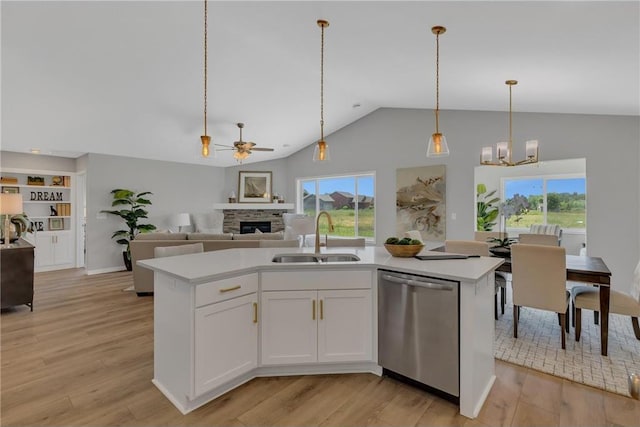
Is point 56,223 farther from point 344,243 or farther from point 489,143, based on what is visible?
point 489,143

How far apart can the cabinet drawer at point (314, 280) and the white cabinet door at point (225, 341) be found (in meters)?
0.17

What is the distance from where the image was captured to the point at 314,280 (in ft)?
7.70

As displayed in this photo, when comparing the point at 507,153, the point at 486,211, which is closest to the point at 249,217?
the point at 486,211

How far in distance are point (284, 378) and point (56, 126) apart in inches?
208

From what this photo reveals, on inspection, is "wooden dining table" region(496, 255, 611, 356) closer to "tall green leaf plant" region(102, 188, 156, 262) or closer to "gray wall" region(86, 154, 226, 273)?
"tall green leaf plant" region(102, 188, 156, 262)

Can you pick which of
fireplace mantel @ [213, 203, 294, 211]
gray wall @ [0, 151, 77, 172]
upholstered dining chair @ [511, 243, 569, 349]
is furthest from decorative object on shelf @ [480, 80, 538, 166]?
gray wall @ [0, 151, 77, 172]

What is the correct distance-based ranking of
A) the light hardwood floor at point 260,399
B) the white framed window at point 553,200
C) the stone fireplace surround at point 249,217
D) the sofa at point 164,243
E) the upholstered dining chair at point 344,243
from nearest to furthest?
the light hardwood floor at point 260,399 < the upholstered dining chair at point 344,243 < the sofa at point 164,243 < the white framed window at point 553,200 < the stone fireplace surround at point 249,217

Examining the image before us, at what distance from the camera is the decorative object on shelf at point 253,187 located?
8625mm

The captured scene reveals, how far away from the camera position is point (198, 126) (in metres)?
5.85

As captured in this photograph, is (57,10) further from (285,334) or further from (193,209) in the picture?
(193,209)

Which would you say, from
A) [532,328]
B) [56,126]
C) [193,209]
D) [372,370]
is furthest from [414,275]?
[193,209]

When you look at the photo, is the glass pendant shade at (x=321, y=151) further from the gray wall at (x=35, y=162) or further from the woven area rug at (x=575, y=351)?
the gray wall at (x=35, y=162)

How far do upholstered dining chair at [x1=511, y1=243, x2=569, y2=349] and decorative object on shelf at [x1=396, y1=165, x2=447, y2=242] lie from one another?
2.96 meters

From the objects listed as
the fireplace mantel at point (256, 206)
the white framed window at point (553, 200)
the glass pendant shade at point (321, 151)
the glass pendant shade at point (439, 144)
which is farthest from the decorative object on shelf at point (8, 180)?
the white framed window at point (553, 200)
